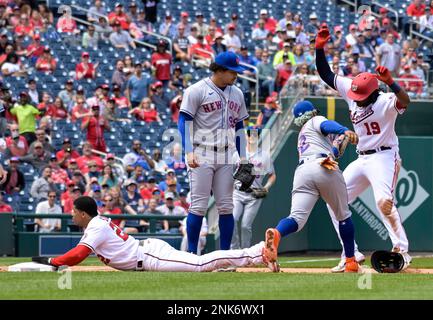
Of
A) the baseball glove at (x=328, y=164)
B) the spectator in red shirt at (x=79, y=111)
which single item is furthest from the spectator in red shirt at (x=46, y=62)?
the baseball glove at (x=328, y=164)

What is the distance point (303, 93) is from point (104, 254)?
32.2ft

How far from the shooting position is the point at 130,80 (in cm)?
2088

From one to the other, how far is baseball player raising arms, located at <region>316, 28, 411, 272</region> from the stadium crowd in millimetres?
6825

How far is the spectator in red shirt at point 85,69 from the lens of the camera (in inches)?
817

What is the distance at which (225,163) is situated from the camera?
11.3m

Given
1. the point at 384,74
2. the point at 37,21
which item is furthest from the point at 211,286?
the point at 37,21

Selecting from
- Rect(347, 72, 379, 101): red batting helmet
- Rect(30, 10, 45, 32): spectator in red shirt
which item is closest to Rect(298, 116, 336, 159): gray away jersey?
Rect(347, 72, 379, 101): red batting helmet

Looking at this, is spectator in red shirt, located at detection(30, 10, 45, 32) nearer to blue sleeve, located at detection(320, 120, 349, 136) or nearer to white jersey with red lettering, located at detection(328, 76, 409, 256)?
white jersey with red lettering, located at detection(328, 76, 409, 256)

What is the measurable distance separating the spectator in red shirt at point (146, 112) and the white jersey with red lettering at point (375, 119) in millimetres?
9079

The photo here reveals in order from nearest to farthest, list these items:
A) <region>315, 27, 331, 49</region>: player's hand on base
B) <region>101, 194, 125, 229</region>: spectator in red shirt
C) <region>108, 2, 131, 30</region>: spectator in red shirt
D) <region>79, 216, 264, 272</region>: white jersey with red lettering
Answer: <region>79, 216, 264, 272</region>: white jersey with red lettering
<region>315, 27, 331, 49</region>: player's hand on base
<region>101, 194, 125, 229</region>: spectator in red shirt
<region>108, 2, 131, 30</region>: spectator in red shirt

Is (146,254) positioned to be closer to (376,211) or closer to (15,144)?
(15,144)

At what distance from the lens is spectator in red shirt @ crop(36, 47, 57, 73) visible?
2048 centimetres
